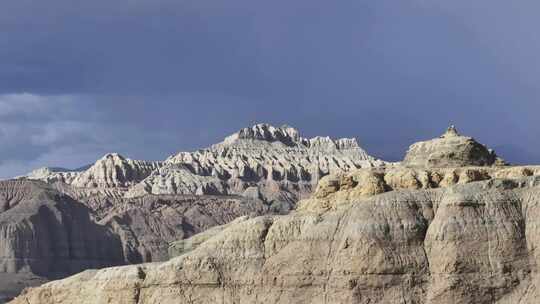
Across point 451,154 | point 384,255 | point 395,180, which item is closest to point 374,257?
point 384,255

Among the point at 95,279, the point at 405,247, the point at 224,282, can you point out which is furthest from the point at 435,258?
the point at 95,279

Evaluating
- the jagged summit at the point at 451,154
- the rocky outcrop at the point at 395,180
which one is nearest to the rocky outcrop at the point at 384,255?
the rocky outcrop at the point at 395,180

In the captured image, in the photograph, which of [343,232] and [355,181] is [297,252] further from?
[355,181]

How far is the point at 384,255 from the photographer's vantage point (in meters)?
47.2

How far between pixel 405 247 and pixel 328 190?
771 cm

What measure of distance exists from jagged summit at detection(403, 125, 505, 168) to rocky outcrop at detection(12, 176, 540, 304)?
761 cm

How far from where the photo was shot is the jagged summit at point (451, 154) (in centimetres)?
5712

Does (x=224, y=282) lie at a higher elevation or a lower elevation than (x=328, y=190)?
lower

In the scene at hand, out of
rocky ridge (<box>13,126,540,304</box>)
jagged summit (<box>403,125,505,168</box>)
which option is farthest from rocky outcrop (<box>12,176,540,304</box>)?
jagged summit (<box>403,125,505,168</box>)

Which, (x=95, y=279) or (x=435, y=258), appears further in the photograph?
(x=95, y=279)

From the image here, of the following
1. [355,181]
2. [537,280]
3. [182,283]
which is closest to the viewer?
[537,280]

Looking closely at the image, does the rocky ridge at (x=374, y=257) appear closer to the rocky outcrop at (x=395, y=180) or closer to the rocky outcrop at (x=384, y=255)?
the rocky outcrop at (x=384, y=255)

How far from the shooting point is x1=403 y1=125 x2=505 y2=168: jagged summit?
5712 centimetres

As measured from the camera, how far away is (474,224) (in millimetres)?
47125
